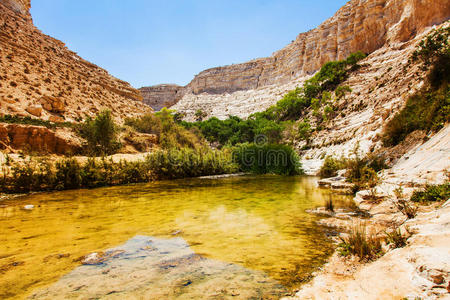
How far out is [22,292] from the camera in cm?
243

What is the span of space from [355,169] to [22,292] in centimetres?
1128

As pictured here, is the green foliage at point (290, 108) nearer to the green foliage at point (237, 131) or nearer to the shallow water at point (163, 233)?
the green foliage at point (237, 131)

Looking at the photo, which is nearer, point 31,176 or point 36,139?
point 31,176

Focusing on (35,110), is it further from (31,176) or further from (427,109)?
(427,109)

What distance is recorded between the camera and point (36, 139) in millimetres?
15188

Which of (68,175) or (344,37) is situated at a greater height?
(344,37)

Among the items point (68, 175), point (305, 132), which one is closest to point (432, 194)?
point (68, 175)

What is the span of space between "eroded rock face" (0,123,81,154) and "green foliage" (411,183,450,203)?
1529cm

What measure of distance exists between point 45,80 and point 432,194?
114 feet

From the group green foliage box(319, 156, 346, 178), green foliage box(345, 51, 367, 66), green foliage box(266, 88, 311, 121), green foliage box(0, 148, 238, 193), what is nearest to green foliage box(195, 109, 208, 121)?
green foliage box(266, 88, 311, 121)

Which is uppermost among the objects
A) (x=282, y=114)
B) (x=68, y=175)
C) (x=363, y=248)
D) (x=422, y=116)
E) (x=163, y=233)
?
(x=282, y=114)

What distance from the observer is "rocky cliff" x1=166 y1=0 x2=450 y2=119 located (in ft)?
141

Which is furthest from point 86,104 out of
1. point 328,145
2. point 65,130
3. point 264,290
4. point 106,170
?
point 264,290

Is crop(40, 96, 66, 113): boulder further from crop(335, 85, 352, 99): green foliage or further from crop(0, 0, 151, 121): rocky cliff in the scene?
crop(335, 85, 352, 99): green foliage
